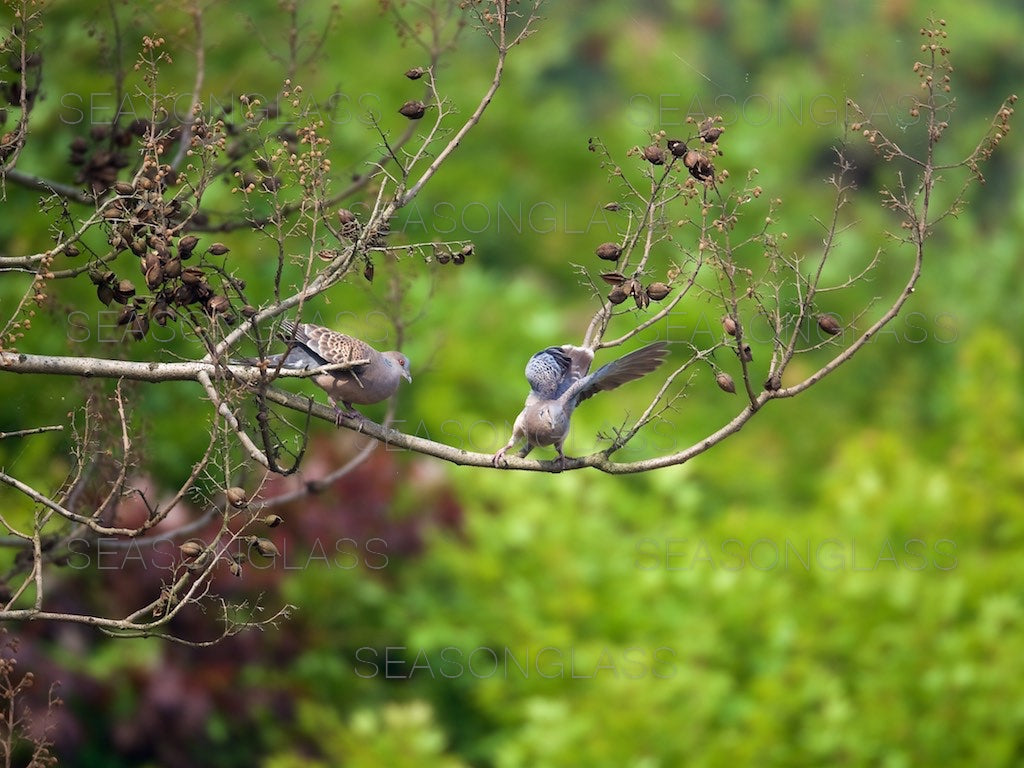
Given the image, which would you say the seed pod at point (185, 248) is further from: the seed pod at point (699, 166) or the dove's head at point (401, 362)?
the dove's head at point (401, 362)

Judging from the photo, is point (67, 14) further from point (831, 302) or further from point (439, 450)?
point (831, 302)

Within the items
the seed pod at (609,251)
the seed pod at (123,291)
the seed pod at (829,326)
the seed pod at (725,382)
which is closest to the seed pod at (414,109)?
the seed pod at (609,251)

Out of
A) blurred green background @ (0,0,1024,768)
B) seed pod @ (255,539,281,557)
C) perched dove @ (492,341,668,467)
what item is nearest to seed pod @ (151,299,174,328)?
seed pod @ (255,539,281,557)

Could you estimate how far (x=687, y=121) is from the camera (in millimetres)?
3246

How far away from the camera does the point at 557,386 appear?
4.05 metres

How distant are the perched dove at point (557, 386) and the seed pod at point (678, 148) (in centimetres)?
76

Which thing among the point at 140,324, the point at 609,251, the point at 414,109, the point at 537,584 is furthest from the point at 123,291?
the point at 537,584

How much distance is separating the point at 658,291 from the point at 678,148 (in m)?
0.34

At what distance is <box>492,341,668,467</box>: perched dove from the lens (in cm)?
389

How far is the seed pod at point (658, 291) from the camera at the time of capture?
10.5 feet

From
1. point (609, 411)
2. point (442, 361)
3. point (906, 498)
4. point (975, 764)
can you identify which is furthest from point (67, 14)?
point (975, 764)

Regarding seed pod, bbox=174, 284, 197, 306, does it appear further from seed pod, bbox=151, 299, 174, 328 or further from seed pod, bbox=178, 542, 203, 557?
seed pod, bbox=178, 542, 203, 557

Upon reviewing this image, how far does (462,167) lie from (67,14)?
6.36 meters

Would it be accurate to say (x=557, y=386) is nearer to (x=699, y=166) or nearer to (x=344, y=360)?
(x=344, y=360)
